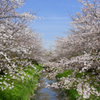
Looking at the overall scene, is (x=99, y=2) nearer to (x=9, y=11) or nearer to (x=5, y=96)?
(x=9, y=11)

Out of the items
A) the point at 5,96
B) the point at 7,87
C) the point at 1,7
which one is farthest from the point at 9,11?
the point at 5,96

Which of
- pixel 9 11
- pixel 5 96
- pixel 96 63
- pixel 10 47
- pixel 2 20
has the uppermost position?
pixel 9 11

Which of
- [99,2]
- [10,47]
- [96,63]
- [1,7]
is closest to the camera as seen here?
[96,63]

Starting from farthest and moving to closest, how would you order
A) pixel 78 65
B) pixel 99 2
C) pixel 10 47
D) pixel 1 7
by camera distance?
1. pixel 99 2
2. pixel 1 7
3. pixel 10 47
4. pixel 78 65

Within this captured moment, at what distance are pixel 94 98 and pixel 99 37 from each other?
354 cm

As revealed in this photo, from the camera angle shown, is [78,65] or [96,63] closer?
[96,63]

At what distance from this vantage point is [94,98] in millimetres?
6828

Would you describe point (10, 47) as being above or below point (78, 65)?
above

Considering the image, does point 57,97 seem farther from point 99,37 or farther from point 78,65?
point 99,37

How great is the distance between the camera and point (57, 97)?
1066cm

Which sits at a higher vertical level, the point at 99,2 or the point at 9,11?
the point at 99,2

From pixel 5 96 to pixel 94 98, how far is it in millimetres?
5144

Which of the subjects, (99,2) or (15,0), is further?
(99,2)

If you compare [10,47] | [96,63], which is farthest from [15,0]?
[96,63]
